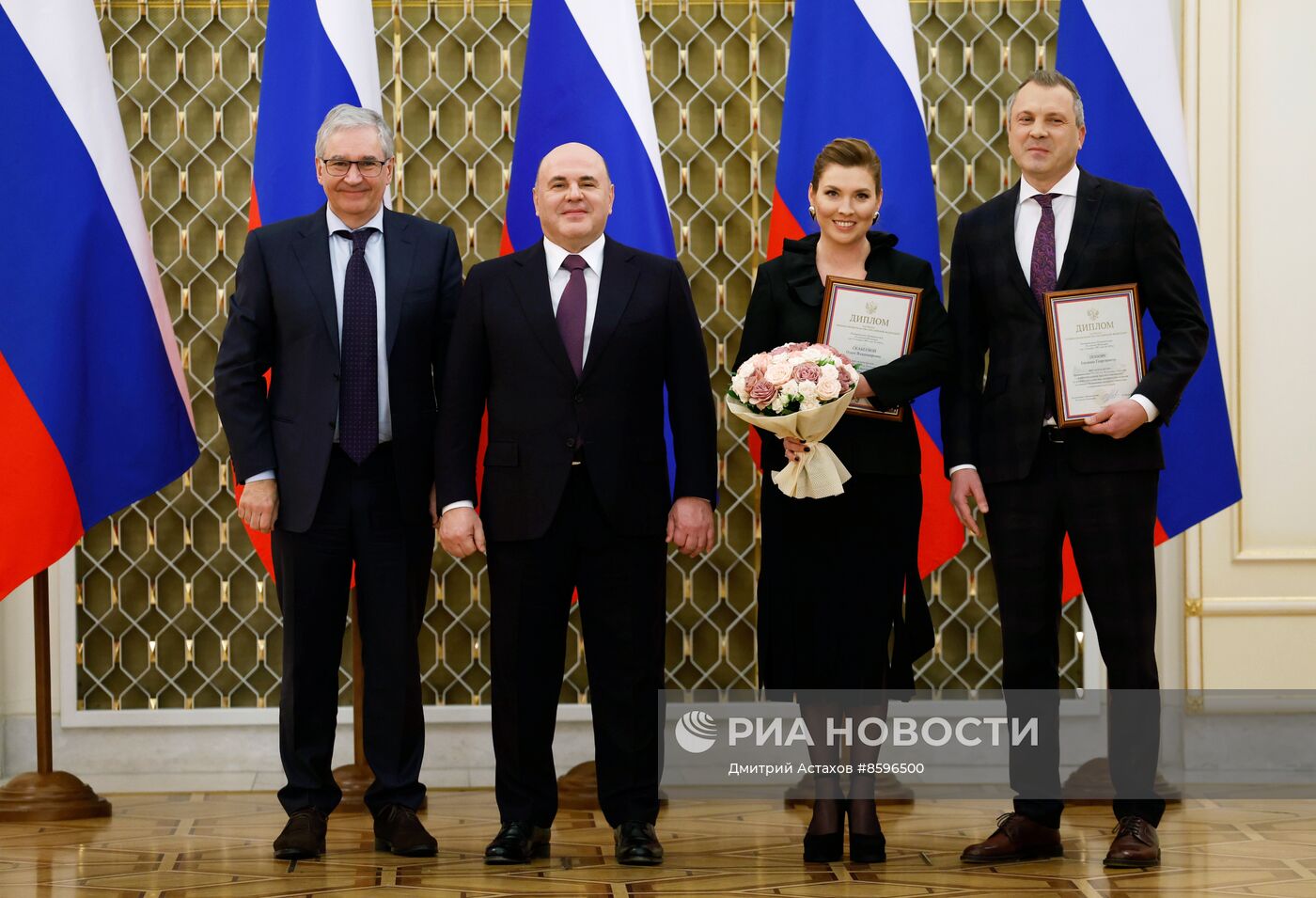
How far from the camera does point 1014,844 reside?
272 cm

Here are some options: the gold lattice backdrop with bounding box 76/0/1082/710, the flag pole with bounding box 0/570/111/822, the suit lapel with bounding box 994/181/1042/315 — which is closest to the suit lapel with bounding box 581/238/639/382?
the suit lapel with bounding box 994/181/1042/315

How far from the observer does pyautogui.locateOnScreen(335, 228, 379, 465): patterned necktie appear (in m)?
2.76

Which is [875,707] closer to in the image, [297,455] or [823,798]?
[823,798]

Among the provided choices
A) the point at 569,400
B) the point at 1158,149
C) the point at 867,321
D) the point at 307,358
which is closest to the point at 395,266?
the point at 307,358

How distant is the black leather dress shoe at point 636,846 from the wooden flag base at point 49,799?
138 centimetres

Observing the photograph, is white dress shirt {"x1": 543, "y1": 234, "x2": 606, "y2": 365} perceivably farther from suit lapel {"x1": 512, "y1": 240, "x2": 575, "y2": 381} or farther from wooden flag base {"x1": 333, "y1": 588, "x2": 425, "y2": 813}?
wooden flag base {"x1": 333, "y1": 588, "x2": 425, "y2": 813}

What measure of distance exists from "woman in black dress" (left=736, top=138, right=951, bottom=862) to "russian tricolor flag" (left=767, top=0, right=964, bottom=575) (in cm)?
55

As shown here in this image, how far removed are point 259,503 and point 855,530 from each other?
3.76 feet

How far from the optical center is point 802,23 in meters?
3.34

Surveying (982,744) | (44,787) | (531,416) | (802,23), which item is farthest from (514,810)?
(802,23)

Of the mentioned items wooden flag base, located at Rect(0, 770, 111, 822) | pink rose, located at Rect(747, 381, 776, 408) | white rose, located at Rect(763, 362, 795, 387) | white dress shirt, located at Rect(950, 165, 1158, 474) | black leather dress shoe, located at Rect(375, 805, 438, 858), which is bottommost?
wooden flag base, located at Rect(0, 770, 111, 822)

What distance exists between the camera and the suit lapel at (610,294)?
8.82 feet

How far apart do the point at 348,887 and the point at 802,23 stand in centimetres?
216

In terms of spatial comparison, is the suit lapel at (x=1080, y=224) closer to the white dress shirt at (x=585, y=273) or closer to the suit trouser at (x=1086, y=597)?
the suit trouser at (x=1086, y=597)
